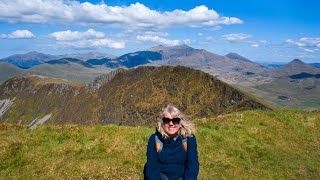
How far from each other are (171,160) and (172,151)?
320 mm

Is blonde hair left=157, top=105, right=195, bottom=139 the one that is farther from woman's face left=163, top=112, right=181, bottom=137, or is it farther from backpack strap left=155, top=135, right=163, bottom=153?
backpack strap left=155, top=135, right=163, bottom=153

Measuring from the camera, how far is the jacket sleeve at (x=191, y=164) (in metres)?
10.8

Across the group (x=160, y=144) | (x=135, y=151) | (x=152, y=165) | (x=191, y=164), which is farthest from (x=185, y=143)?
(x=135, y=151)

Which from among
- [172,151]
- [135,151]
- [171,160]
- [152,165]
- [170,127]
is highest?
[170,127]

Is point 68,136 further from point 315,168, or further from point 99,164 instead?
point 315,168

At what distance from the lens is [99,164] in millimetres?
16719

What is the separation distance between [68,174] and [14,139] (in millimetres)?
5721

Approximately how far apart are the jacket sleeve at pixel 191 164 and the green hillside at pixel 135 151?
5501 mm

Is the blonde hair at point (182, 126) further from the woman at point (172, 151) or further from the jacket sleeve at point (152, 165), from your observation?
the jacket sleeve at point (152, 165)

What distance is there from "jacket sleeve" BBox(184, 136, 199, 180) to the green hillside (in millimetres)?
5501

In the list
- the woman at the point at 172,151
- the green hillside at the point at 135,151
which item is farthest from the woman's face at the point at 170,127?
the green hillside at the point at 135,151

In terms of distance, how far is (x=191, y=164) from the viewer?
1087cm

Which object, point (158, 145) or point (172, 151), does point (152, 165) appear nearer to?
point (158, 145)

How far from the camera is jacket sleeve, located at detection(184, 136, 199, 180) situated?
35.5 feet
